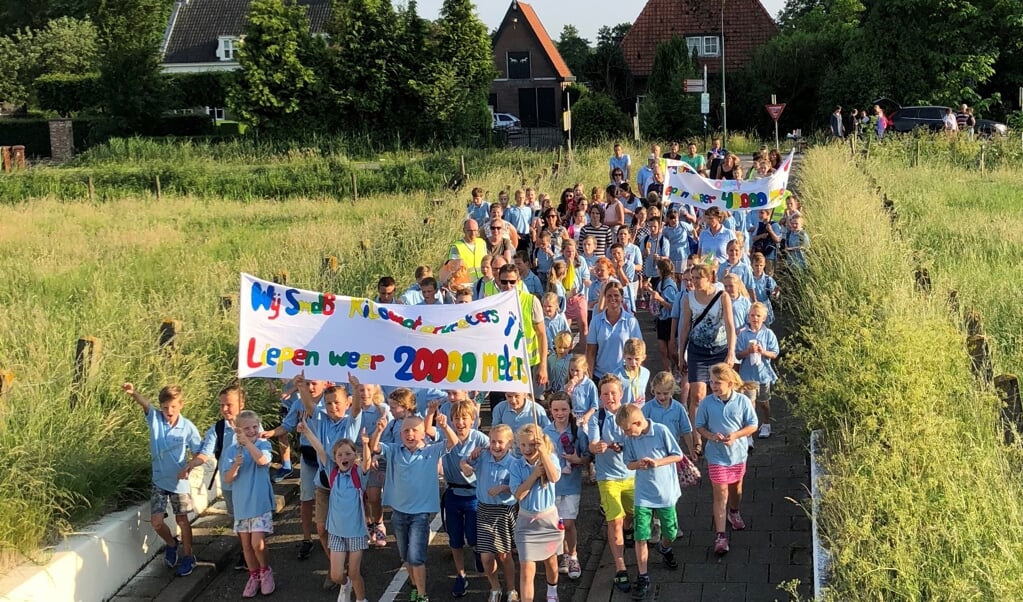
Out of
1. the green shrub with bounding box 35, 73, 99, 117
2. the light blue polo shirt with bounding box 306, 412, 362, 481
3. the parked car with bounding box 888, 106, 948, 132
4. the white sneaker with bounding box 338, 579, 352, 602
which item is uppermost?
the green shrub with bounding box 35, 73, 99, 117

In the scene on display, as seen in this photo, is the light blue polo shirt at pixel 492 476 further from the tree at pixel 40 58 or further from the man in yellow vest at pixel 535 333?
the tree at pixel 40 58

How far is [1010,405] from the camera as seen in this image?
290 inches

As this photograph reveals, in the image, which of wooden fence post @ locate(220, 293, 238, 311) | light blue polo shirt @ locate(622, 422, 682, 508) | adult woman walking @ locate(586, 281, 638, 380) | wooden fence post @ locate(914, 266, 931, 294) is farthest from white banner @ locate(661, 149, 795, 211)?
light blue polo shirt @ locate(622, 422, 682, 508)

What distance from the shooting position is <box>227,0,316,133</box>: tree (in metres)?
40.4

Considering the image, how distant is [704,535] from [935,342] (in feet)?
7.40

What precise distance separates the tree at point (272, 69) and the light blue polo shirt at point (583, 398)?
34.1 meters

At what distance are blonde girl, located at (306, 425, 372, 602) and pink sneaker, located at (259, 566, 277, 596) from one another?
636 mm

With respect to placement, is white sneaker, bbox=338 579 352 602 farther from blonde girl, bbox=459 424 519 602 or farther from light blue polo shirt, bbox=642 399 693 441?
light blue polo shirt, bbox=642 399 693 441

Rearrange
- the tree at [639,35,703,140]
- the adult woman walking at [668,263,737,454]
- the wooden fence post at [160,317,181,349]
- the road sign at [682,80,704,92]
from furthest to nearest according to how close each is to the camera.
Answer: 1. the tree at [639,35,703,140]
2. the road sign at [682,80,704,92]
3. the wooden fence post at [160,317,181,349]
4. the adult woman walking at [668,263,737,454]

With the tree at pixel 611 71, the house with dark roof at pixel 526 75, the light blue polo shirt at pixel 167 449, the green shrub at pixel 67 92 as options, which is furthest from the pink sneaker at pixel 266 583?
the house with dark roof at pixel 526 75

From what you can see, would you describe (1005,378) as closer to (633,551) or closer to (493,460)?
(633,551)

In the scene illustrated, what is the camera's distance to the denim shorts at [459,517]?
7737 millimetres

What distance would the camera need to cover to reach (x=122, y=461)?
341 inches

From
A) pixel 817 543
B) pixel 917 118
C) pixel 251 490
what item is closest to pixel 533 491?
pixel 817 543
